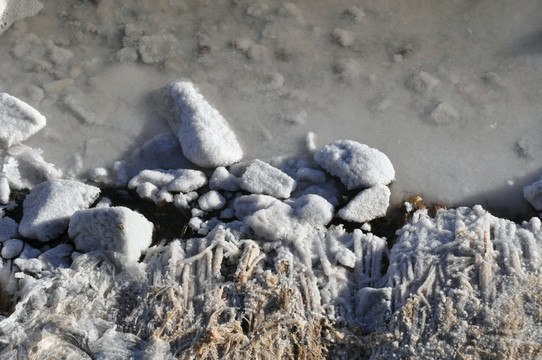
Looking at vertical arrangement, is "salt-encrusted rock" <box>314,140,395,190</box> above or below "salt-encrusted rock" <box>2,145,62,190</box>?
above

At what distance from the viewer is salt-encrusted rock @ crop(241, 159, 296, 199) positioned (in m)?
2.54

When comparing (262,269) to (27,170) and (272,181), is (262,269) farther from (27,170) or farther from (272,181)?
(27,170)

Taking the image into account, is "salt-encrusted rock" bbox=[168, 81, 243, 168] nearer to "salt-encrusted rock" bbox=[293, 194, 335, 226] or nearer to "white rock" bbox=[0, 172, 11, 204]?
"salt-encrusted rock" bbox=[293, 194, 335, 226]

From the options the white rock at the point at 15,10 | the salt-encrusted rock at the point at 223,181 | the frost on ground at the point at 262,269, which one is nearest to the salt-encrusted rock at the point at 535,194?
the frost on ground at the point at 262,269

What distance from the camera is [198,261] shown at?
A: 2.34 m

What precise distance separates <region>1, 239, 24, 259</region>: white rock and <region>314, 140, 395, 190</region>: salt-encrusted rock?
1176mm

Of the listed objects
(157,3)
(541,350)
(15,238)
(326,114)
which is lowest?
(15,238)

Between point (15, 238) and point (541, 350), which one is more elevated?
point (541, 350)

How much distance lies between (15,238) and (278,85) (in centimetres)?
124

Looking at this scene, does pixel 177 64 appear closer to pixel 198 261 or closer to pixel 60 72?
pixel 60 72

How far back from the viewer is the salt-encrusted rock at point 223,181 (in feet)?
8.44

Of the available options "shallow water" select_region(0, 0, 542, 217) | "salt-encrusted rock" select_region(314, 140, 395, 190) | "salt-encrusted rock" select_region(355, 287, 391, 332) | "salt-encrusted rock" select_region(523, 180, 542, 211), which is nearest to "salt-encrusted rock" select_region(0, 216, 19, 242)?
"shallow water" select_region(0, 0, 542, 217)

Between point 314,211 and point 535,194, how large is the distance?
86 centimetres

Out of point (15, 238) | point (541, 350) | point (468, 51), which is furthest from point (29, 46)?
point (541, 350)
